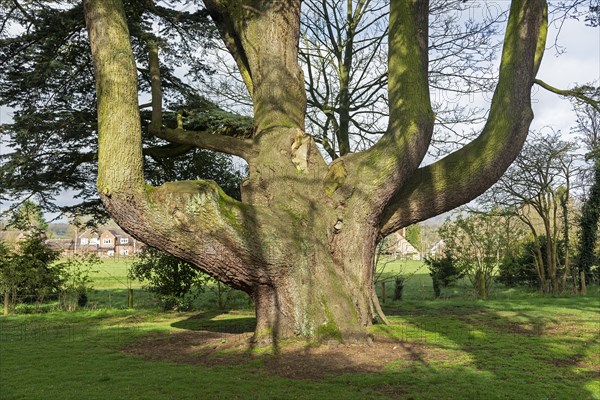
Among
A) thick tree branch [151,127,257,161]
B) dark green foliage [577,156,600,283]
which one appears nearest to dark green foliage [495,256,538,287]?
dark green foliage [577,156,600,283]

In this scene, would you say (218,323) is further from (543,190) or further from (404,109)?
(543,190)

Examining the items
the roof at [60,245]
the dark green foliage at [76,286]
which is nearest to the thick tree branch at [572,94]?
the dark green foliage at [76,286]

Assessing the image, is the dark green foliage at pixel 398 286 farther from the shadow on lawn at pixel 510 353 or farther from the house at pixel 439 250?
the shadow on lawn at pixel 510 353

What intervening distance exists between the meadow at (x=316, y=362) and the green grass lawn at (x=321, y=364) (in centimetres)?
1

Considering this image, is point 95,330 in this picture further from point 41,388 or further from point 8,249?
point 8,249

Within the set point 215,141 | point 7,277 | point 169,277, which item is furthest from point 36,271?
point 215,141

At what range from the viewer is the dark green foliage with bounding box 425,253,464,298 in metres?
19.2

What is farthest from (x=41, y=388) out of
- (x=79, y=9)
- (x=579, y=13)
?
(x=579, y=13)

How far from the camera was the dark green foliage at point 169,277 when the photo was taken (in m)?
15.1

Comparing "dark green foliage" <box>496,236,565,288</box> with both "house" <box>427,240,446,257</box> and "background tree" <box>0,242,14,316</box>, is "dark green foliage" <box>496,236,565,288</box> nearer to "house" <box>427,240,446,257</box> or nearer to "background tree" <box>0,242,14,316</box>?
"house" <box>427,240,446,257</box>

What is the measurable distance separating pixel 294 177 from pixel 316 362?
2767mm

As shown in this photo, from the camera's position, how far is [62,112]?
452 inches

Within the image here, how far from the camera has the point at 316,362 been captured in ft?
21.7

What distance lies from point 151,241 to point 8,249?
11396 millimetres
